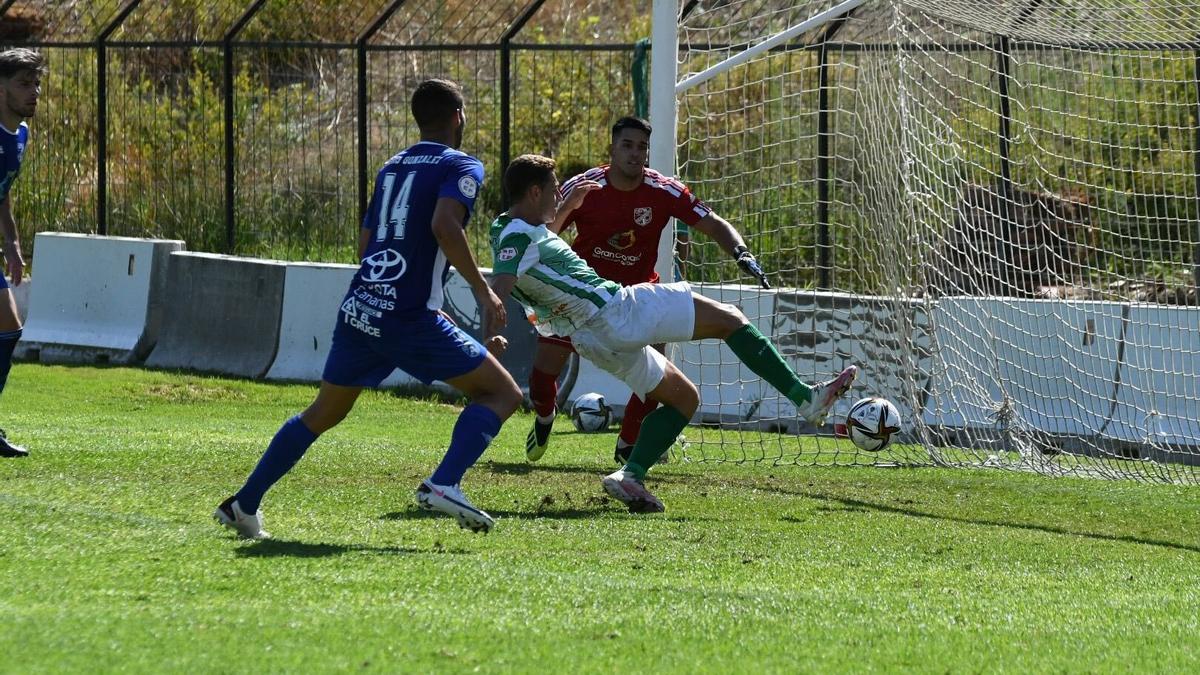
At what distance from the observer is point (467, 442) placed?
642 cm

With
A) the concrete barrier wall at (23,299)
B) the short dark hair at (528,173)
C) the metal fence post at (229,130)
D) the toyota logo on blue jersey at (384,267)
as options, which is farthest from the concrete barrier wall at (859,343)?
the concrete barrier wall at (23,299)

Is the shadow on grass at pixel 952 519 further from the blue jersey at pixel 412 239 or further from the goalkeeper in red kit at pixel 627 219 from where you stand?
the blue jersey at pixel 412 239

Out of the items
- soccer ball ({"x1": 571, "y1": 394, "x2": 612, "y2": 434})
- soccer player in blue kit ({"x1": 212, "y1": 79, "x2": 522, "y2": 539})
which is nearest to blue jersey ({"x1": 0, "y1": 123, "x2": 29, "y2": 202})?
soccer player in blue kit ({"x1": 212, "y1": 79, "x2": 522, "y2": 539})

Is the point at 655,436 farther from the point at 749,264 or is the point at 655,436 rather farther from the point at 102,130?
the point at 102,130

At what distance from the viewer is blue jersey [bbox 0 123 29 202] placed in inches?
362

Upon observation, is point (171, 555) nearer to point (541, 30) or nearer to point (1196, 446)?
point (1196, 446)

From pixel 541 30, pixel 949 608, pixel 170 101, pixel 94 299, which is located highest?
pixel 541 30

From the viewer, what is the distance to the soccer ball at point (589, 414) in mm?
11594

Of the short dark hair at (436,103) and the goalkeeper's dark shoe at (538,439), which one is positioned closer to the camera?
the short dark hair at (436,103)

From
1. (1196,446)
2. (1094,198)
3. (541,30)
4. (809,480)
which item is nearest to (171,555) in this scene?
(809,480)

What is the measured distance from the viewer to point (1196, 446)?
11031 millimetres

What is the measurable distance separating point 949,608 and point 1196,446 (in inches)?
242

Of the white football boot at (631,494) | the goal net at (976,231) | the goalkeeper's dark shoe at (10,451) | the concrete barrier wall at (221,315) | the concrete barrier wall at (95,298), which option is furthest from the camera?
the concrete barrier wall at (95,298)

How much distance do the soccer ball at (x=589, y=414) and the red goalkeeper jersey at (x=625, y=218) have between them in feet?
7.80
